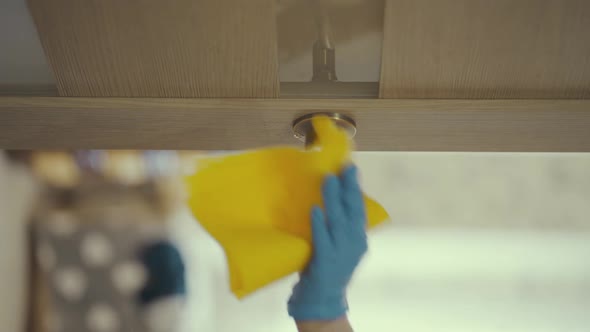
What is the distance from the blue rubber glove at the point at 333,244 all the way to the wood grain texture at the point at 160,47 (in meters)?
0.12

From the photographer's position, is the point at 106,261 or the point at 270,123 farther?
the point at 106,261

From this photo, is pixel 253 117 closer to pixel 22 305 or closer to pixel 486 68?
pixel 486 68

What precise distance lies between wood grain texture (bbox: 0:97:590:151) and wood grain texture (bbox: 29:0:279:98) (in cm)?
1

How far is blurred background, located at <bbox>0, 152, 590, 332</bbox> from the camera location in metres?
1.00

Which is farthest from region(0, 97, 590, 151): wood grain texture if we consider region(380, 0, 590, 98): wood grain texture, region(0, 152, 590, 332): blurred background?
region(0, 152, 590, 332): blurred background

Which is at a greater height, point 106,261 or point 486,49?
point 486,49

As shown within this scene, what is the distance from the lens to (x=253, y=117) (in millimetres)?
522

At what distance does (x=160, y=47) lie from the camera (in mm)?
464

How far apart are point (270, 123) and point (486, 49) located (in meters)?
0.23

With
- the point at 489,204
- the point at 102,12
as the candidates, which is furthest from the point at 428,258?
the point at 102,12

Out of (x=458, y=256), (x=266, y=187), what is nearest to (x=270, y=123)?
(x=266, y=187)

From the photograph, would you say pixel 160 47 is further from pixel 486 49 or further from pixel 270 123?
pixel 486 49

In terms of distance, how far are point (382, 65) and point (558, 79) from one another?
0.18 meters

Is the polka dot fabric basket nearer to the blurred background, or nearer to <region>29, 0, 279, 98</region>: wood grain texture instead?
the blurred background
